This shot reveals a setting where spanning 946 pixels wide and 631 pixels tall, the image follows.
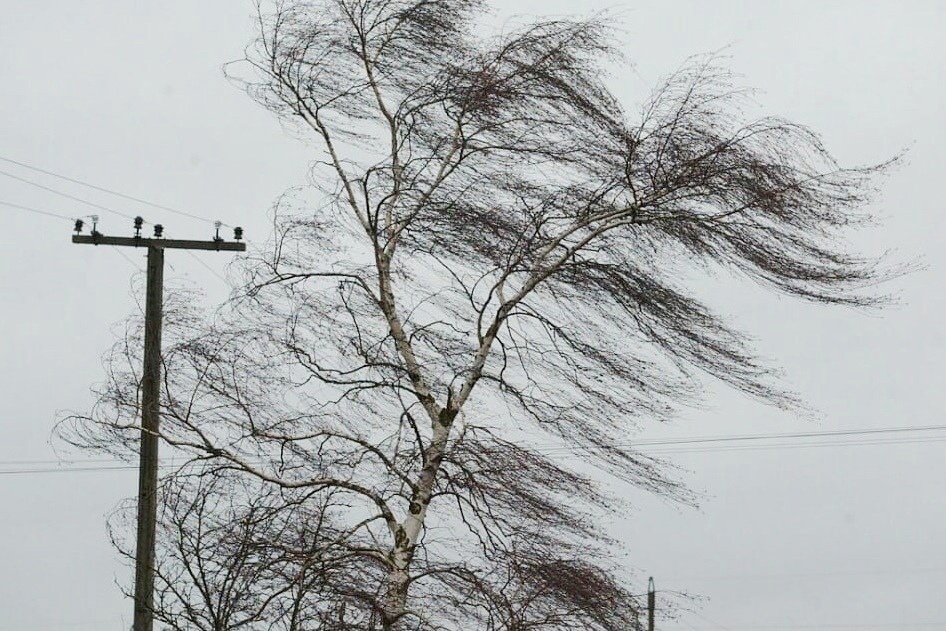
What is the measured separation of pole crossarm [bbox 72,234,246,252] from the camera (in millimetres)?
14211

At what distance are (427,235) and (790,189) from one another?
2.67m

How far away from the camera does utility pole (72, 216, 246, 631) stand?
11.6 m

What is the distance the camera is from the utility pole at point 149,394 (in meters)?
11.6

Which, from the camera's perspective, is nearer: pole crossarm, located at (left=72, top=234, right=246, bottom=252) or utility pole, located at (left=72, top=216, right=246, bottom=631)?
utility pole, located at (left=72, top=216, right=246, bottom=631)

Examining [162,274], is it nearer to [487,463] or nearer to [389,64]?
[389,64]

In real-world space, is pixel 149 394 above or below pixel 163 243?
below

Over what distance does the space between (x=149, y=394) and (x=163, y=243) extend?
115 inches

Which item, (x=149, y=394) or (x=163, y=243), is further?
(x=163, y=243)

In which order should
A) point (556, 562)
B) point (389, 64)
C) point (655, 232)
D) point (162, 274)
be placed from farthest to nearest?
1. point (162, 274)
2. point (389, 64)
3. point (655, 232)
4. point (556, 562)

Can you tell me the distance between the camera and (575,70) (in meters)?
Answer: 10.9

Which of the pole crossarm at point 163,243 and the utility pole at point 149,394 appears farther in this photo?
the pole crossarm at point 163,243

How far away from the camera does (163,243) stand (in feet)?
46.5

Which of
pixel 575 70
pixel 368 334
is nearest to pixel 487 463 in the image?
pixel 368 334

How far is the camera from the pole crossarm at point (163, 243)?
1421 centimetres
